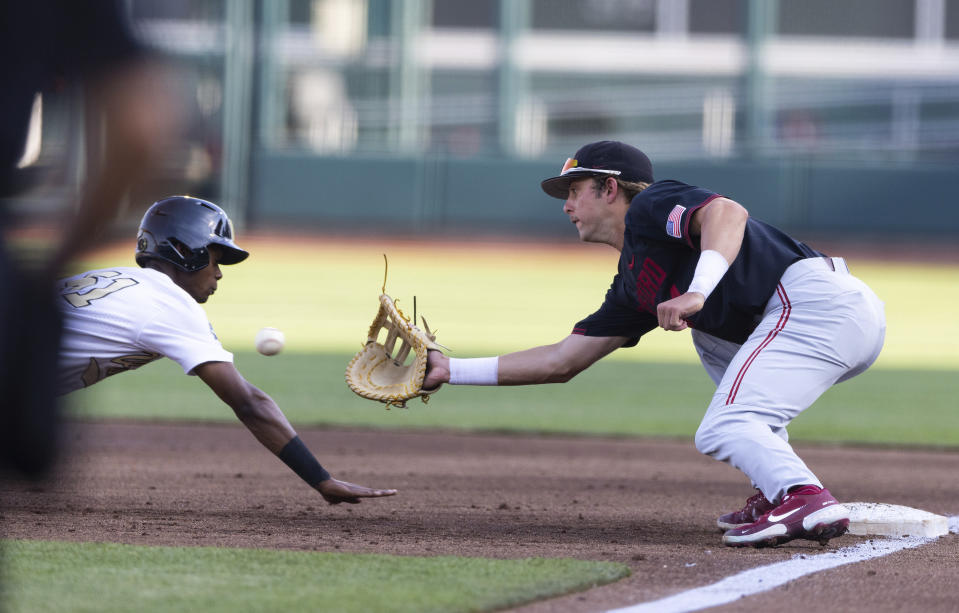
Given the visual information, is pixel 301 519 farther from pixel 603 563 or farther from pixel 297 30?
pixel 297 30

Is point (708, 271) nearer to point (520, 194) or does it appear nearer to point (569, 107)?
point (520, 194)

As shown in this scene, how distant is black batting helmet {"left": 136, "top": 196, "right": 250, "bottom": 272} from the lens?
4.27 m

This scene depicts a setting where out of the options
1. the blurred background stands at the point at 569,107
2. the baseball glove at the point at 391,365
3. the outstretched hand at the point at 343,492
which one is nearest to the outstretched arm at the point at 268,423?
the outstretched hand at the point at 343,492

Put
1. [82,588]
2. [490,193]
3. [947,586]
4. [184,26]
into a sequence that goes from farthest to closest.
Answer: [490,193] < [947,586] < [82,588] < [184,26]

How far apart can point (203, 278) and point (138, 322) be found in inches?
14.6

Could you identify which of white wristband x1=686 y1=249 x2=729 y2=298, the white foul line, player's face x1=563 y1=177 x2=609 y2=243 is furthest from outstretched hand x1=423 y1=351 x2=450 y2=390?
the white foul line

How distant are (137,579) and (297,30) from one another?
1073 inches

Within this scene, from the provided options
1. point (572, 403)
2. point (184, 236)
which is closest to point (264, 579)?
point (184, 236)

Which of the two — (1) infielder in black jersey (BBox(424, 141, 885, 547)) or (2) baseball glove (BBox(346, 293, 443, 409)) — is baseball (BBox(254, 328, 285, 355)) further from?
(1) infielder in black jersey (BBox(424, 141, 885, 547))

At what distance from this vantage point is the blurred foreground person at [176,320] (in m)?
4.08

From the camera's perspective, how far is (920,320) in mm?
16938

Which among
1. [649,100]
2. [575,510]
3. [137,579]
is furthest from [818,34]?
[137,579]

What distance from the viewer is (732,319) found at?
13.7 ft

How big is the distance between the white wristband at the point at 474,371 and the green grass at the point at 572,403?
311 centimetres
